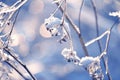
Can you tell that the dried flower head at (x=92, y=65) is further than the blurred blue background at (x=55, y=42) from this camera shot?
No

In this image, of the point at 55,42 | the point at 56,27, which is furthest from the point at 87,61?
the point at 55,42

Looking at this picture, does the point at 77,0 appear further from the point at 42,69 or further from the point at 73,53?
the point at 73,53

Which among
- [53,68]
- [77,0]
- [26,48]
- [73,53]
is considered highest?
[77,0]

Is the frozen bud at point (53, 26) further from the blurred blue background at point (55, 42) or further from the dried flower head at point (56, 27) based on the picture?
the blurred blue background at point (55, 42)

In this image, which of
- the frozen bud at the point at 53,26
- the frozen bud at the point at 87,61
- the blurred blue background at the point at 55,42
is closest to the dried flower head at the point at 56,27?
the frozen bud at the point at 53,26

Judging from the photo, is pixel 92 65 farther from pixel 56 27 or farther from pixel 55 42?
pixel 55 42

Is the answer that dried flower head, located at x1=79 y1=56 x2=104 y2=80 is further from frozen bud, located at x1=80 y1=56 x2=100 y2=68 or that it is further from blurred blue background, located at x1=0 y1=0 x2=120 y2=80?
blurred blue background, located at x1=0 y1=0 x2=120 y2=80

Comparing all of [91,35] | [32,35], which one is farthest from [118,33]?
[32,35]

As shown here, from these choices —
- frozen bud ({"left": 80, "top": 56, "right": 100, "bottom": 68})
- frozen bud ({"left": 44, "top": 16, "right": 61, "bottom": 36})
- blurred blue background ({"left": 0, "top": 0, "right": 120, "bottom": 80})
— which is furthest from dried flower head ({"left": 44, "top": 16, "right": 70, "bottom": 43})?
blurred blue background ({"left": 0, "top": 0, "right": 120, "bottom": 80})
